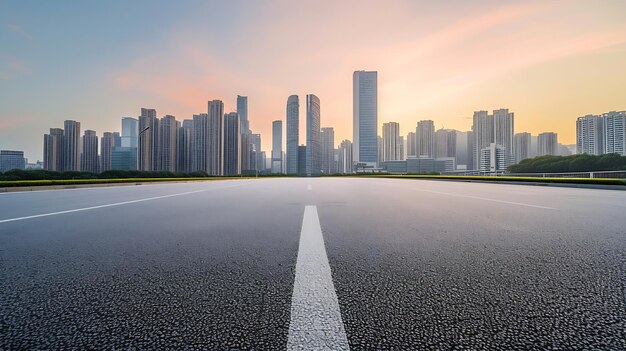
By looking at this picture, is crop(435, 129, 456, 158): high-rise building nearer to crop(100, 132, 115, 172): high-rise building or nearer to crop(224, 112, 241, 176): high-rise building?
crop(224, 112, 241, 176): high-rise building

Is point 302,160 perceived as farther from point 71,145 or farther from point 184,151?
point 71,145

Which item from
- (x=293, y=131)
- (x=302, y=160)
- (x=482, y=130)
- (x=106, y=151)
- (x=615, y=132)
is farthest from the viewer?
(x=293, y=131)

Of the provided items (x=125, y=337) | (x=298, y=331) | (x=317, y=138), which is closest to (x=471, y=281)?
(x=298, y=331)

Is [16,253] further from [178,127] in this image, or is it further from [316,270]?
[178,127]

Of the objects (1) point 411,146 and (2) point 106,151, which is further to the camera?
(1) point 411,146

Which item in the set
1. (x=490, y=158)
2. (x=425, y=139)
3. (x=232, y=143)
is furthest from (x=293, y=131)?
(x=490, y=158)

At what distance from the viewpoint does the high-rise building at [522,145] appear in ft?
486

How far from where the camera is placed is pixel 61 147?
75.8m

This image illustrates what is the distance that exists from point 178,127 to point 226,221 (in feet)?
305

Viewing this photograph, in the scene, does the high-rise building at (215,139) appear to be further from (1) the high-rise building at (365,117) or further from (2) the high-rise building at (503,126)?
(2) the high-rise building at (503,126)

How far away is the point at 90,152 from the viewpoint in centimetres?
9675

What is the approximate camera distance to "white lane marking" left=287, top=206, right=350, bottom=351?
124 centimetres

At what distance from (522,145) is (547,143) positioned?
1014 cm

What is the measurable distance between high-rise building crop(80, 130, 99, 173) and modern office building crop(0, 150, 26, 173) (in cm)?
1770
